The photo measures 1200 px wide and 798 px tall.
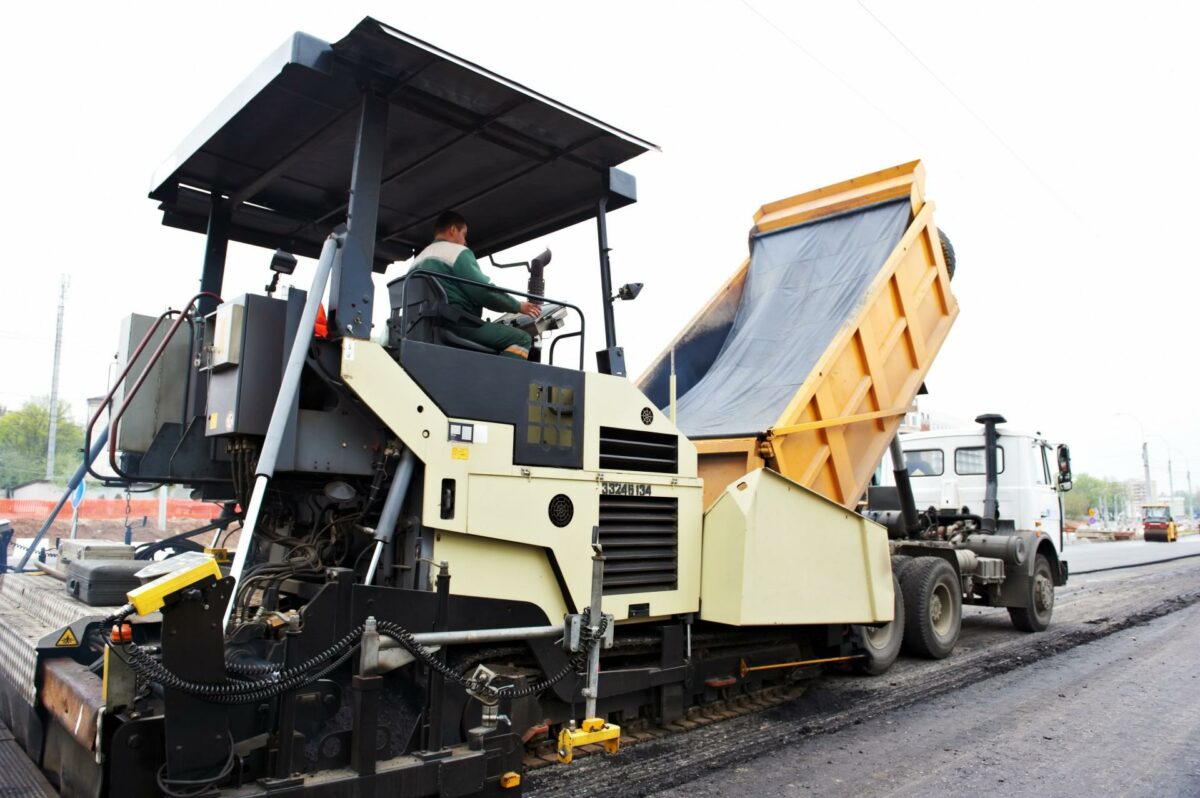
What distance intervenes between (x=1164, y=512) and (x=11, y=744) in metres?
47.4

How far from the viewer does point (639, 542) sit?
4387mm

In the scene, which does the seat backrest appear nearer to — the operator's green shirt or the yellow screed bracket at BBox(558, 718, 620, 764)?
the operator's green shirt

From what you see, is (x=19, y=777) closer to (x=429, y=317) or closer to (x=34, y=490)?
(x=429, y=317)

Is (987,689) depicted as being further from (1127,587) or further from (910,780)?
(1127,587)

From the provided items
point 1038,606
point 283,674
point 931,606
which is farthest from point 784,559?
point 1038,606

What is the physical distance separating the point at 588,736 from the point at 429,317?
2053 millimetres

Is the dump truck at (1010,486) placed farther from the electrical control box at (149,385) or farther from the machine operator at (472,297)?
the electrical control box at (149,385)

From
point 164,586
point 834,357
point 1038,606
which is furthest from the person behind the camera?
point 1038,606

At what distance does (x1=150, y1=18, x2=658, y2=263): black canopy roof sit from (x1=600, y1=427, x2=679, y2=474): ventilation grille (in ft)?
4.53

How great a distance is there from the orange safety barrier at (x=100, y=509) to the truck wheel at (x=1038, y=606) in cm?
1714

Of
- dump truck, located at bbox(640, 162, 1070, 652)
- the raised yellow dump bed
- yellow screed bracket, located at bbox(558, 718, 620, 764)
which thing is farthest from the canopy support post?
the raised yellow dump bed

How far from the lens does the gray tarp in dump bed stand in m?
5.92

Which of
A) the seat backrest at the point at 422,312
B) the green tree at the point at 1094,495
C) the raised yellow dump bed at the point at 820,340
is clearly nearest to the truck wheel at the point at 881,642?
the raised yellow dump bed at the point at 820,340

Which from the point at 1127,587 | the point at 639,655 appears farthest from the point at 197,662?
the point at 1127,587
